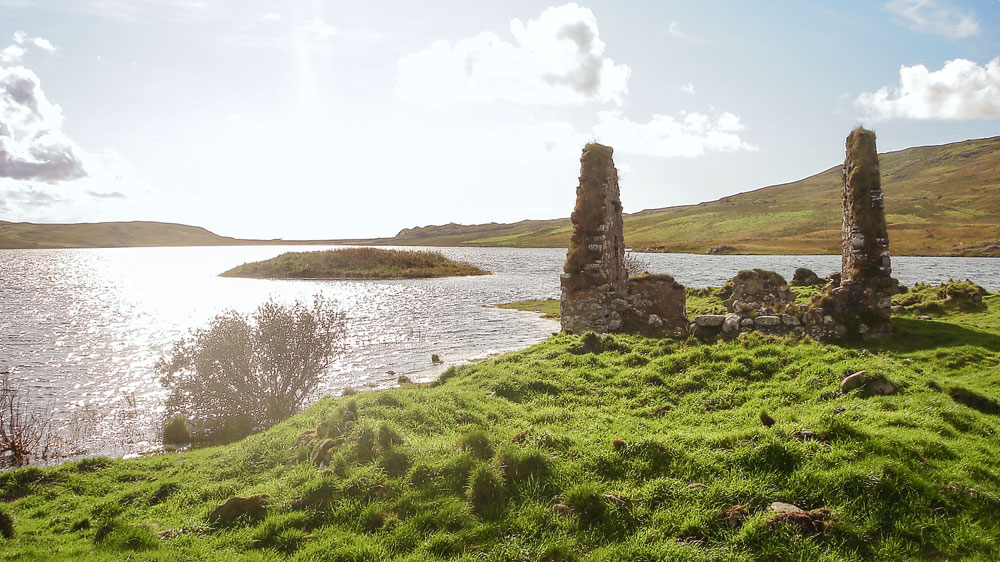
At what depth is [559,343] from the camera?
62.4 ft

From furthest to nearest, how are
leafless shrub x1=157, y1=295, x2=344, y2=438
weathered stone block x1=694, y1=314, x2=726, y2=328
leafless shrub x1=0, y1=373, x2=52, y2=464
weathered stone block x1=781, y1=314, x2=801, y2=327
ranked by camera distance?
weathered stone block x1=781, y1=314, x2=801, y2=327 < leafless shrub x1=157, y1=295, x2=344, y2=438 < weathered stone block x1=694, y1=314, x2=726, y2=328 < leafless shrub x1=0, y1=373, x2=52, y2=464

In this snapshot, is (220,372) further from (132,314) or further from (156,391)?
(132,314)

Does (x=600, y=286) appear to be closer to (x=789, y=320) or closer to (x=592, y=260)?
(x=592, y=260)

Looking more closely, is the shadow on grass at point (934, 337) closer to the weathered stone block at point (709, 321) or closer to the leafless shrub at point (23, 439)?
Result: the weathered stone block at point (709, 321)

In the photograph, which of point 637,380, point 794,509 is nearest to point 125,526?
point 794,509

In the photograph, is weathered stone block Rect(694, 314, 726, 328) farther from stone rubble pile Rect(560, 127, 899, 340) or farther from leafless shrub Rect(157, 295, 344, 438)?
leafless shrub Rect(157, 295, 344, 438)

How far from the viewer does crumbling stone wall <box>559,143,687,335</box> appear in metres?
21.0

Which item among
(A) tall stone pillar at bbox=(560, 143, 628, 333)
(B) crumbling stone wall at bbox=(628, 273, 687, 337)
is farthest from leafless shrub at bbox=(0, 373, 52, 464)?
(B) crumbling stone wall at bbox=(628, 273, 687, 337)

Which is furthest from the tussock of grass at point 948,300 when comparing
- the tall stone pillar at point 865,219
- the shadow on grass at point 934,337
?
the tall stone pillar at point 865,219

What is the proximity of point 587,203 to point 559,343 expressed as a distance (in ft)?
21.1

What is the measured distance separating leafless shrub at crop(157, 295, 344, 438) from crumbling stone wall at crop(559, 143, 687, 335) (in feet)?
36.5

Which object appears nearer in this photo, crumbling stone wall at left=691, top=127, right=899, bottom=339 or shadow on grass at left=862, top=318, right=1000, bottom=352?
shadow on grass at left=862, top=318, right=1000, bottom=352

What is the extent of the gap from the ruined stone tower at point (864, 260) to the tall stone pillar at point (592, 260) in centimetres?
848

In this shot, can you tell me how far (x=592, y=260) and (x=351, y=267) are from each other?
85.6m
